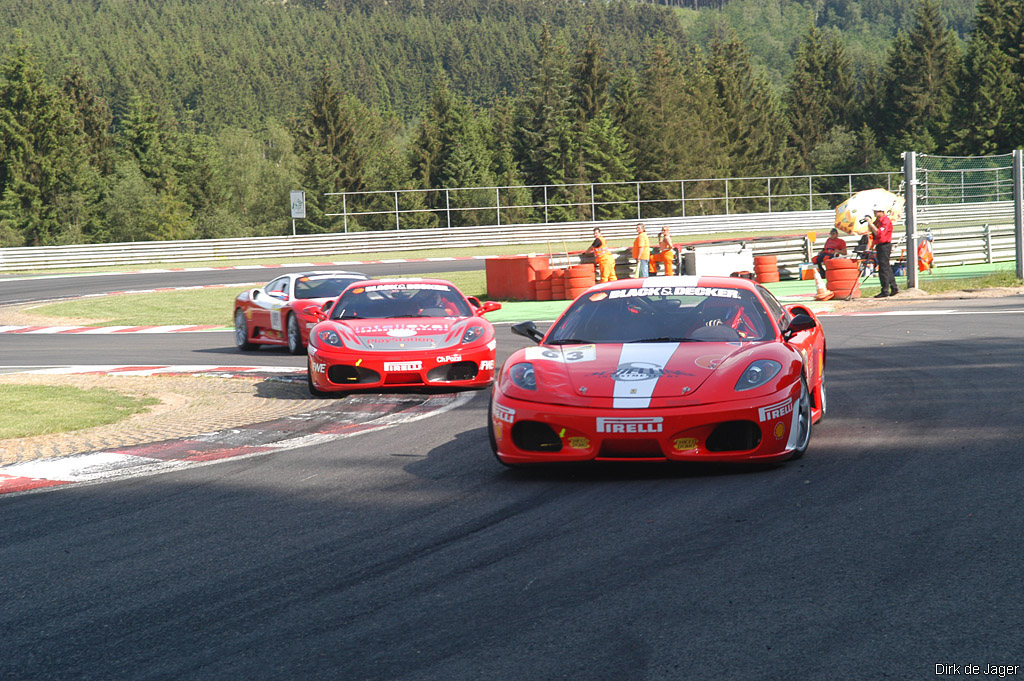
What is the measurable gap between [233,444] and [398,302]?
159 inches

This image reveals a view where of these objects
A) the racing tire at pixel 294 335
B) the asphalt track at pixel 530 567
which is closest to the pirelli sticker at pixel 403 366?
the asphalt track at pixel 530 567

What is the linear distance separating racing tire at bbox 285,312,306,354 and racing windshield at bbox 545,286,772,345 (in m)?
8.83

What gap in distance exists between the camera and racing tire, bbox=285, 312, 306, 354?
1616 centimetres

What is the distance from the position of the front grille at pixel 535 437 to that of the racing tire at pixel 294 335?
9.82 m

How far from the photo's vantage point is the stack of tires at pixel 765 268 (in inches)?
1077

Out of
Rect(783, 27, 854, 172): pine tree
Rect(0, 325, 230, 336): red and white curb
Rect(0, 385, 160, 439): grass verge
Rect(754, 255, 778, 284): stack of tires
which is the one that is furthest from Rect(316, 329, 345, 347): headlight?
Rect(783, 27, 854, 172): pine tree

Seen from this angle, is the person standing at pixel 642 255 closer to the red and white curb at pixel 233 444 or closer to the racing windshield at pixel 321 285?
the racing windshield at pixel 321 285

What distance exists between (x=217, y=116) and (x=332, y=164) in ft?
248

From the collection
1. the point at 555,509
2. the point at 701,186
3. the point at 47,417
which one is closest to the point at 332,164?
the point at 701,186

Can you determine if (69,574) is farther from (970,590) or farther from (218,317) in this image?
(218,317)

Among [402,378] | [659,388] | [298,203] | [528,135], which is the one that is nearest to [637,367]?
[659,388]

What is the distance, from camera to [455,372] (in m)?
11.5

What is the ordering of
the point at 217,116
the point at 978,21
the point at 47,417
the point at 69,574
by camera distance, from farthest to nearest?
the point at 217,116 < the point at 978,21 < the point at 47,417 < the point at 69,574

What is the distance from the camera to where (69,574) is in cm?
502
